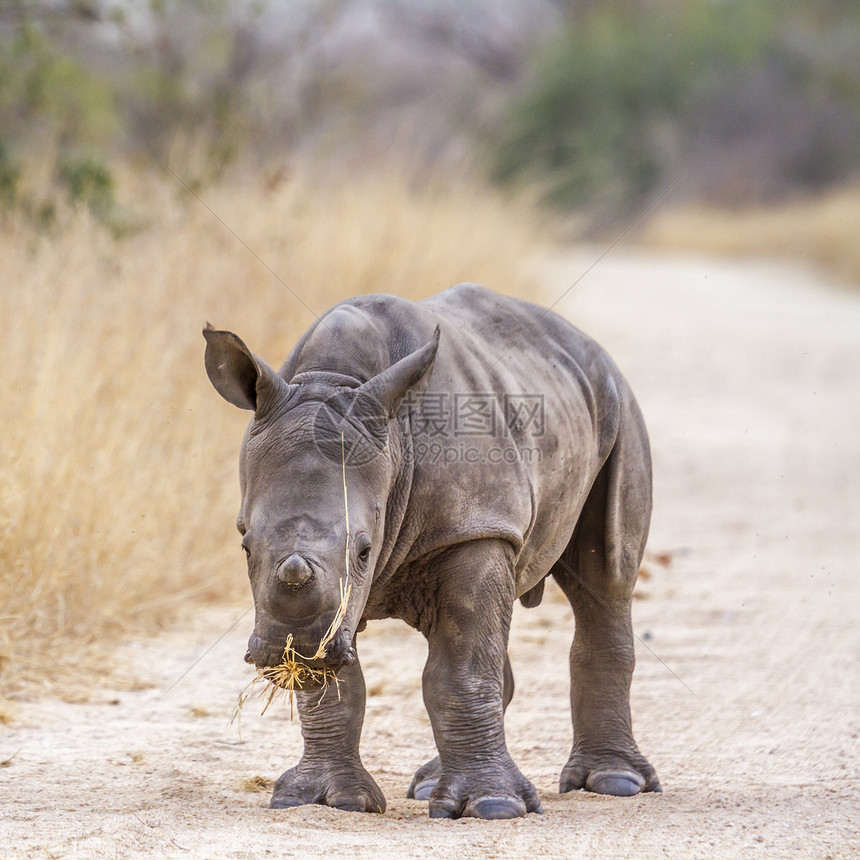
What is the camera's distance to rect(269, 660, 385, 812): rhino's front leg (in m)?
3.87

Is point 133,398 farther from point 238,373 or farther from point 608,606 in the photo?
point 238,373

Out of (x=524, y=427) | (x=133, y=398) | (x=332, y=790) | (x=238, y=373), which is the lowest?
(x=332, y=790)

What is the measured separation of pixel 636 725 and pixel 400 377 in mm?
2330

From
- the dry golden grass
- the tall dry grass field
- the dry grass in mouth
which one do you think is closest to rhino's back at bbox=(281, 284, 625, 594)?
the dry grass in mouth

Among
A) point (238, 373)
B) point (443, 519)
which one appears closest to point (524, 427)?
point (443, 519)

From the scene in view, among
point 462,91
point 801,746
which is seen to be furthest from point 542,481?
point 462,91

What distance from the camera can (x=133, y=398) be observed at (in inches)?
255

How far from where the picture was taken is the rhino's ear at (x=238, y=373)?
3426 millimetres

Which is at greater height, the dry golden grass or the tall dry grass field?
the dry golden grass

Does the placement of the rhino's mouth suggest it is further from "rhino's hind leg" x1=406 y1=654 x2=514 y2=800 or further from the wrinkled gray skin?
"rhino's hind leg" x1=406 y1=654 x2=514 y2=800

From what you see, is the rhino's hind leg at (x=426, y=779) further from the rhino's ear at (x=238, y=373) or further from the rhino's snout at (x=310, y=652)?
the rhino's ear at (x=238, y=373)

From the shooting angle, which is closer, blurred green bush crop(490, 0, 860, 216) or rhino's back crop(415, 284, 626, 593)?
rhino's back crop(415, 284, 626, 593)

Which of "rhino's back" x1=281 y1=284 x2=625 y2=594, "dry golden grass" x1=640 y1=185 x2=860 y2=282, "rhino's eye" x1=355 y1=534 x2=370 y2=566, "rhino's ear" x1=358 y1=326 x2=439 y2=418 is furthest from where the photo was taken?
"dry golden grass" x1=640 y1=185 x2=860 y2=282

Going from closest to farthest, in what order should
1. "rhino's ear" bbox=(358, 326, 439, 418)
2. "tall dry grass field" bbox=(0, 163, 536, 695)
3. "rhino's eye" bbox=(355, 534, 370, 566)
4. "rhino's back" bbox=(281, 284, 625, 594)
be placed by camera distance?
1. "rhino's eye" bbox=(355, 534, 370, 566)
2. "rhino's ear" bbox=(358, 326, 439, 418)
3. "rhino's back" bbox=(281, 284, 625, 594)
4. "tall dry grass field" bbox=(0, 163, 536, 695)
